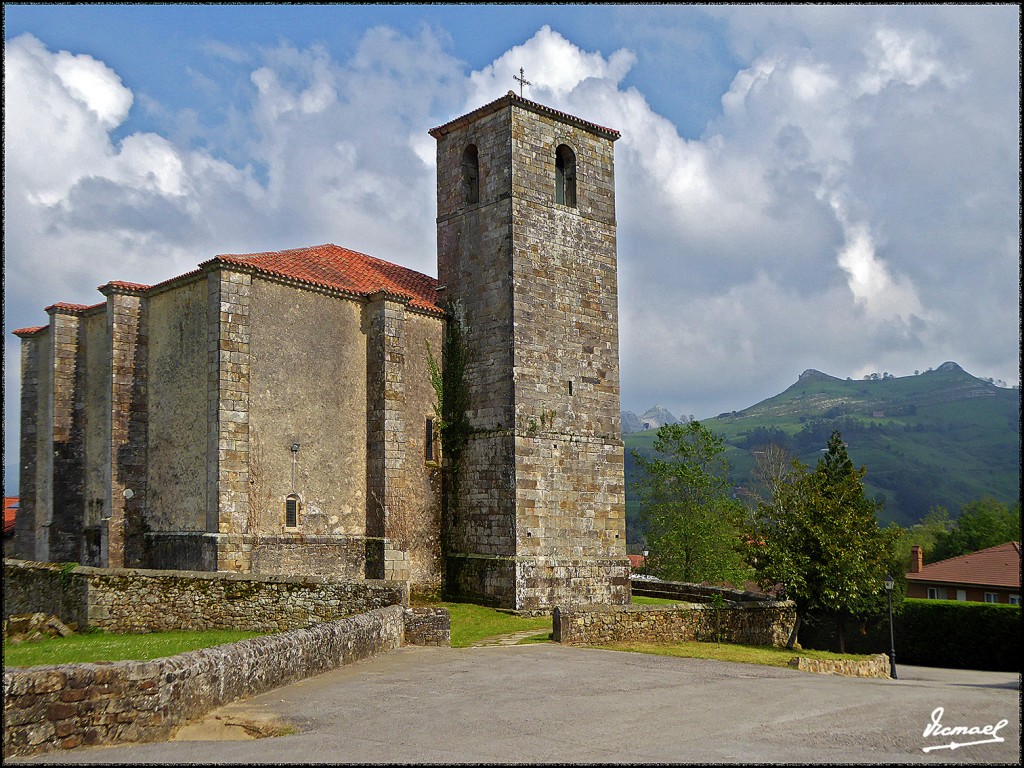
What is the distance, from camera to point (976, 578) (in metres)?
45.1

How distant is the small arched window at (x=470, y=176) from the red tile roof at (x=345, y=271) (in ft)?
9.41

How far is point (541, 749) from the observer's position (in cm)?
786

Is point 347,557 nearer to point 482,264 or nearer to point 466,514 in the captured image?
point 466,514

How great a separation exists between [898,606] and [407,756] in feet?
111

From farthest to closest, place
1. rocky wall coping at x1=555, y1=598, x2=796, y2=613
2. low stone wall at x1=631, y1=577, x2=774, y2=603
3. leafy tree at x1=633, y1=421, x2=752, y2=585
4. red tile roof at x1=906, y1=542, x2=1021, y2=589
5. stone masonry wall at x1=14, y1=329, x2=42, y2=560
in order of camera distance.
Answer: red tile roof at x1=906, y1=542, x2=1021, y2=589, leafy tree at x1=633, y1=421, x2=752, y2=585, low stone wall at x1=631, y1=577, x2=774, y2=603, stone masonry wall at x1=14, y1=329, x2=42, y2=560, rocky wall coping at x1=555, y1=598, x2=796, y2=613

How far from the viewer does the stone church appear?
20797mm

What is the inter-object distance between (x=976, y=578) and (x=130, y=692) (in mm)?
46474

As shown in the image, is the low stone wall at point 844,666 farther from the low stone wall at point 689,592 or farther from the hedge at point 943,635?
the hedge at point 943,635

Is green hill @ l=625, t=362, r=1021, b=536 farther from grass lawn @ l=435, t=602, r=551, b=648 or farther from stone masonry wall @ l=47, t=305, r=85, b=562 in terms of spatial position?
stone masonry wall @ l=47, t=305, r=85, b=562

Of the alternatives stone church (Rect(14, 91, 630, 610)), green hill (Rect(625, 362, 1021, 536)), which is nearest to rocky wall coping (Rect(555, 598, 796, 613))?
stone church (Rect(14, 91, 630, 610))

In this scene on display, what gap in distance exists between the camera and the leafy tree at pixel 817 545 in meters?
26.7

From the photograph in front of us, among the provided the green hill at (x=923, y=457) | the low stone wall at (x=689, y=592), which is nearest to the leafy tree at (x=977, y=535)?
the low stone wall at (x=689, y=592)

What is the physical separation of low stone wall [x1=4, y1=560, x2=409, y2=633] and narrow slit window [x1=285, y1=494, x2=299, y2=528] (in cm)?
385

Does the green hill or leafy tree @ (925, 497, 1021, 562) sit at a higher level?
the green hill
